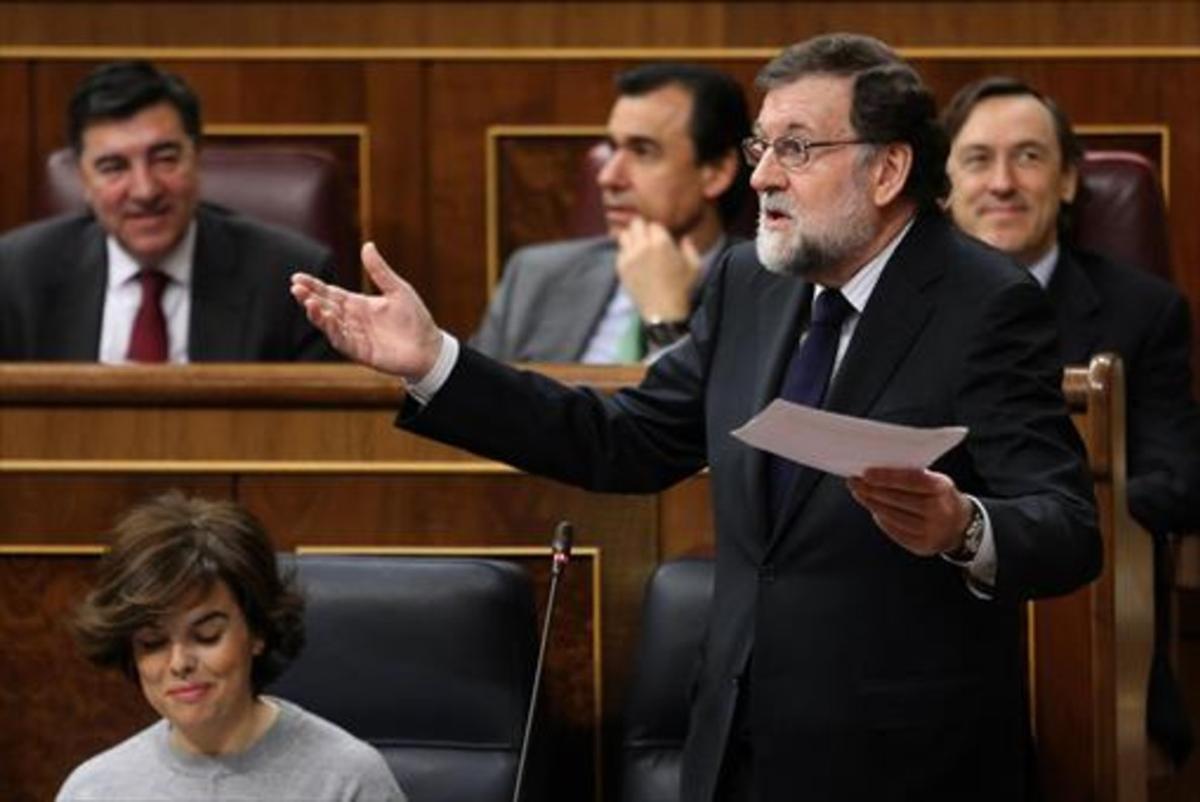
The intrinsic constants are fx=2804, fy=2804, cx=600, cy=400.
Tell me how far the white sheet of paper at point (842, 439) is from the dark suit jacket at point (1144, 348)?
36.3 inches

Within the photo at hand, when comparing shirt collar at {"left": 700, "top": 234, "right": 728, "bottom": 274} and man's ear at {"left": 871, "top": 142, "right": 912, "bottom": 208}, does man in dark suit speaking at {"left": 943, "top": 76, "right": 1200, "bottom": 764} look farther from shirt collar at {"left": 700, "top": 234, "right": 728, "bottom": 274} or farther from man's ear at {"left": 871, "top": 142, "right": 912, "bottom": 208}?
man's ear at {"left": 871, "top": 142, "right": 912, "bottom": 208}

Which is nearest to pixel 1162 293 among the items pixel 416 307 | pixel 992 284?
pixel 992 284

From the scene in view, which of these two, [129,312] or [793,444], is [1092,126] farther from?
[793,444]

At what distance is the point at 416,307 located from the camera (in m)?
1.71

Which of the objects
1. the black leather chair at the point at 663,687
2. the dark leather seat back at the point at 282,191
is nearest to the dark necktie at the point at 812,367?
the black leather chair at the point at 663,687

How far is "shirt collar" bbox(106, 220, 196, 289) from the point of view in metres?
2.83

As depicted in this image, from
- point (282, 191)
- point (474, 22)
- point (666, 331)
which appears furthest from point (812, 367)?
point (474, 22)

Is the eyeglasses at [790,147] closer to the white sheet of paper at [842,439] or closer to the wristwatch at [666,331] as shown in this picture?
the white sheet of paper at [842,439]

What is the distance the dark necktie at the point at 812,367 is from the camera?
1.75 m

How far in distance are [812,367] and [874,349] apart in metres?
0.05

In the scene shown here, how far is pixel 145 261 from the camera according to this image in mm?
2832

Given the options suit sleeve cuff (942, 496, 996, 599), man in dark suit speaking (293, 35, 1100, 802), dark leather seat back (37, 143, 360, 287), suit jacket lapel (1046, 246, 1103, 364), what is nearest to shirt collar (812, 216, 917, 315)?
man in dark suit speaking (293, 35, 1100, 802)

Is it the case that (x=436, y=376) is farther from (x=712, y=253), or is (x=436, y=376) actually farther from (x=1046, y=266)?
(x=712, y=253)

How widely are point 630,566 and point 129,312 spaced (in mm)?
867
